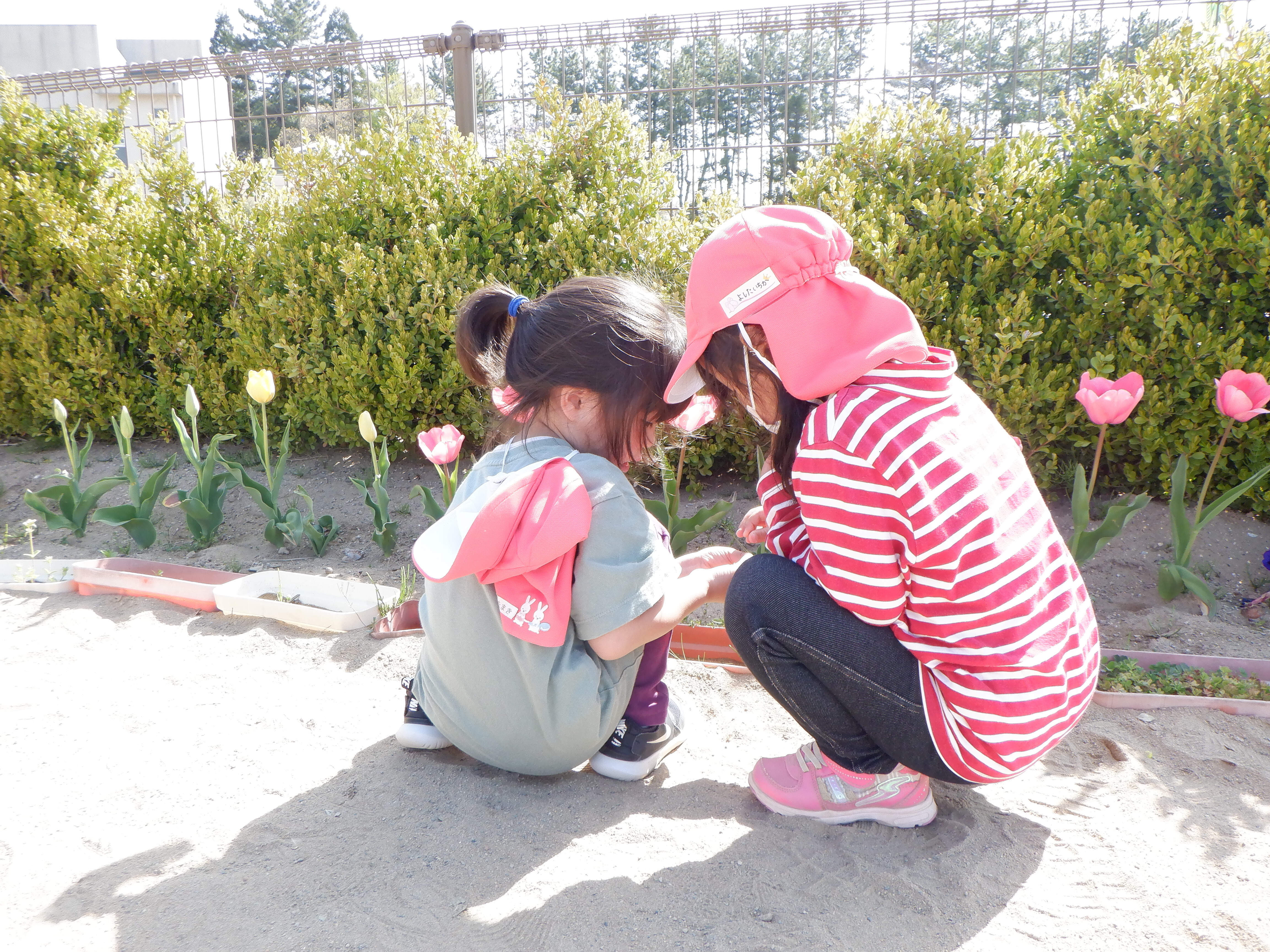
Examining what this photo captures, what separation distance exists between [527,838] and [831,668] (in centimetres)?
66

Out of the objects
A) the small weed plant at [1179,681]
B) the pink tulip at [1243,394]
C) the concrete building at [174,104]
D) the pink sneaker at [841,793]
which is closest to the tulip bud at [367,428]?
the pink sneaker at [841,793]

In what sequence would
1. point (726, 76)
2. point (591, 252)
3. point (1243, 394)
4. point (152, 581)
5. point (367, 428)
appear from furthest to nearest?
1. point (726, 76)
2. point (591, 252)
3. point (367, 428)
4. point (152, 581)
5. point (1243, 394)

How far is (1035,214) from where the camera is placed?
118 inches

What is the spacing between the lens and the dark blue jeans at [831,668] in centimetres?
156

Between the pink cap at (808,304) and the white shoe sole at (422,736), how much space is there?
3.58ft

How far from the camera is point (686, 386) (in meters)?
1.64

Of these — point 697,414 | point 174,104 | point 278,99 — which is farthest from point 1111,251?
point 174,104

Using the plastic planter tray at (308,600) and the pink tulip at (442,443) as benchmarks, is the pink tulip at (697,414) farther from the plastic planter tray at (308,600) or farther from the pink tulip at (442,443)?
the plastic planter tray at (308,600)

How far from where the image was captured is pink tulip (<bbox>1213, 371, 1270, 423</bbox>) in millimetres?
2348

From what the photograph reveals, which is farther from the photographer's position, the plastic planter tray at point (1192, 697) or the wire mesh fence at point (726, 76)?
the wire mesh fence at point (726, 76)

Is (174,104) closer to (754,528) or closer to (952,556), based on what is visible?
(754,528)

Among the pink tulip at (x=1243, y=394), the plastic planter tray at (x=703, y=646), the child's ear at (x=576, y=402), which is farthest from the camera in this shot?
the plastic planter tray at (x=703, y=646)

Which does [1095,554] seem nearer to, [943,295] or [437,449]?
[943,295]

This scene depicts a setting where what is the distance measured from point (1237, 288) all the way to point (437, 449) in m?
2.55
